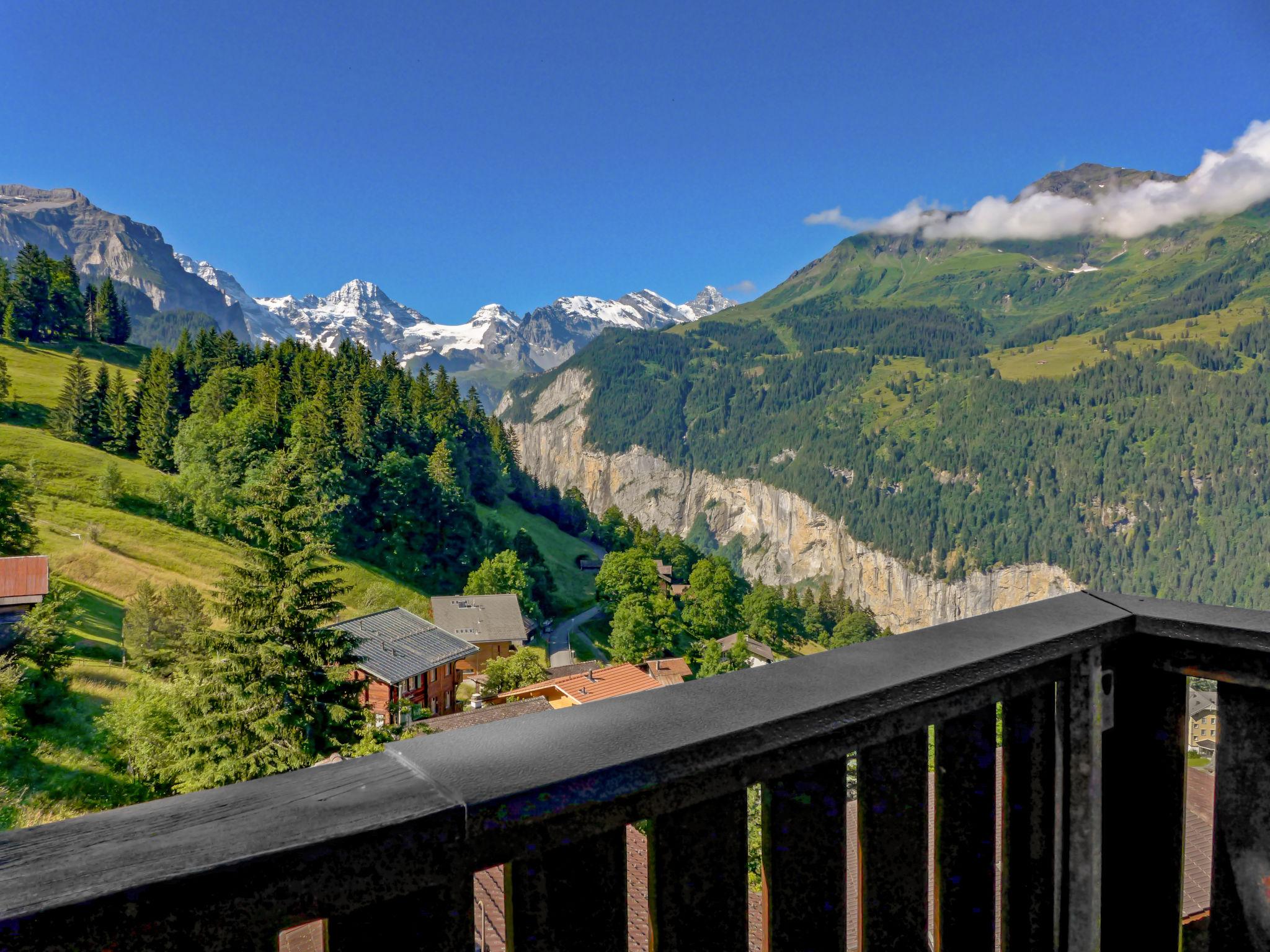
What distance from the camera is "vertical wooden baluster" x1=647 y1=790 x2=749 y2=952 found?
143cm

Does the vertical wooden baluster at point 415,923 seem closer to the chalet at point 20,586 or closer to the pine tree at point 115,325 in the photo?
the chalet at point 20,586

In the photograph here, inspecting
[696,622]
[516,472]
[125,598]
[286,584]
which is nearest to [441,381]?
[516,472]

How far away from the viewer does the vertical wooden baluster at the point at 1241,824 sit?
2193 mm

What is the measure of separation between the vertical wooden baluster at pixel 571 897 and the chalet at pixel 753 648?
54.5 meters

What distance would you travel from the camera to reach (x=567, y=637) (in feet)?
201

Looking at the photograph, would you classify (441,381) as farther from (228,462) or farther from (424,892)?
(424,892)

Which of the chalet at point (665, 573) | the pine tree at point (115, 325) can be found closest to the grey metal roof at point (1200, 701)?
the chalet at point (665, 573)

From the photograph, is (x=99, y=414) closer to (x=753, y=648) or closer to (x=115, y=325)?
(x=115, y=325)

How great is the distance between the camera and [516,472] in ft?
310

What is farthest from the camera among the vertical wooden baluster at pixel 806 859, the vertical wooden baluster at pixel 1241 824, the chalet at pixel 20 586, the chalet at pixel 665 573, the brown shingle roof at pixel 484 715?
the chalet at pixel 665 573

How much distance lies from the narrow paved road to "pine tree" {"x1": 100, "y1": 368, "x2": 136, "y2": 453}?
35.5 m

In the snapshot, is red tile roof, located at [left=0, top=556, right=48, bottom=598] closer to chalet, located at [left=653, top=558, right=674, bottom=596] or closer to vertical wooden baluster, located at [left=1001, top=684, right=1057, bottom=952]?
vertical wooden baluster, located at [left=1001, top=684, right=1057, bottom=952]

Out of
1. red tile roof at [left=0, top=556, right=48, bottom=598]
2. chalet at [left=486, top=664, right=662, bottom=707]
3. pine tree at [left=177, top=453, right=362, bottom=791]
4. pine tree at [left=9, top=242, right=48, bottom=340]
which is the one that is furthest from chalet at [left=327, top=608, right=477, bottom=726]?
pine tree at [left=9, top=242, right=48, bottom=340]

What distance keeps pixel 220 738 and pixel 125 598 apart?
21055 millimetres
